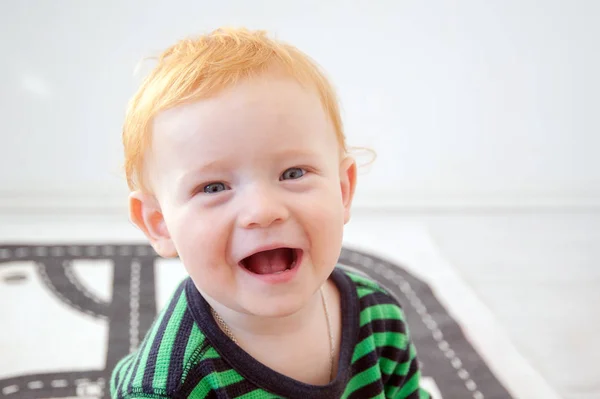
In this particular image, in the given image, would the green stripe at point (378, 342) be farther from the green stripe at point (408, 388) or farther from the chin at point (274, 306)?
the chin at point (274, 306)

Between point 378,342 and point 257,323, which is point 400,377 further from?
point 257,323

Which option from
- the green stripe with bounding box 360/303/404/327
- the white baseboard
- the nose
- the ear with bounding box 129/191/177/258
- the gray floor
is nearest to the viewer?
the nose

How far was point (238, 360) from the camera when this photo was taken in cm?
75

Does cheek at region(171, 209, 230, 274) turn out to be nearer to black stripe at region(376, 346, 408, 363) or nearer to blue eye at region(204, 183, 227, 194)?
blue eye at region(204, 183, 227, 194)

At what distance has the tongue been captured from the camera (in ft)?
2.32

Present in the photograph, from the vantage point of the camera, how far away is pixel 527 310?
136 cm

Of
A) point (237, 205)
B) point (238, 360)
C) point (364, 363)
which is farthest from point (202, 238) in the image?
point (364, 363)

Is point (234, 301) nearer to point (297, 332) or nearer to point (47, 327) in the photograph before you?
point (297, 332)

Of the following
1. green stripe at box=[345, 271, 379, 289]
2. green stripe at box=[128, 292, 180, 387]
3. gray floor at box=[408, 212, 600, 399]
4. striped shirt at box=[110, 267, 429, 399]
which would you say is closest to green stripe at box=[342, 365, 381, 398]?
striped shirt at box=[110, 267, 429, 399]

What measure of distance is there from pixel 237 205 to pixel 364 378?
30cm

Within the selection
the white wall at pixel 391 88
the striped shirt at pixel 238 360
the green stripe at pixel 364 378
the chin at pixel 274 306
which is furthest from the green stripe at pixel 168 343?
the white wall at pixel 391 88

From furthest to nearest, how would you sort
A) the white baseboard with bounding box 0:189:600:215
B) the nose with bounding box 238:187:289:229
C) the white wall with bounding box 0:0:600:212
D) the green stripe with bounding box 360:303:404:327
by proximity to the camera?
the white baseboard with bounding box 0:189:600:215
the white wall with bounding box 0:0:600:212
the green stripe with bounding box 360:303:404:327
the nose with bounding box 238:187:289:229

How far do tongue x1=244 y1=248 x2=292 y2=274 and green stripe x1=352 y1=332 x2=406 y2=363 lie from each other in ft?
0.63

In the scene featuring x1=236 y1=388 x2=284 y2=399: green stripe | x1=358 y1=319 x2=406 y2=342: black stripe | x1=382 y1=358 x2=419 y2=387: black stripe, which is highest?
x1=358 y1=319 x2=406 y2=342: black stripe
